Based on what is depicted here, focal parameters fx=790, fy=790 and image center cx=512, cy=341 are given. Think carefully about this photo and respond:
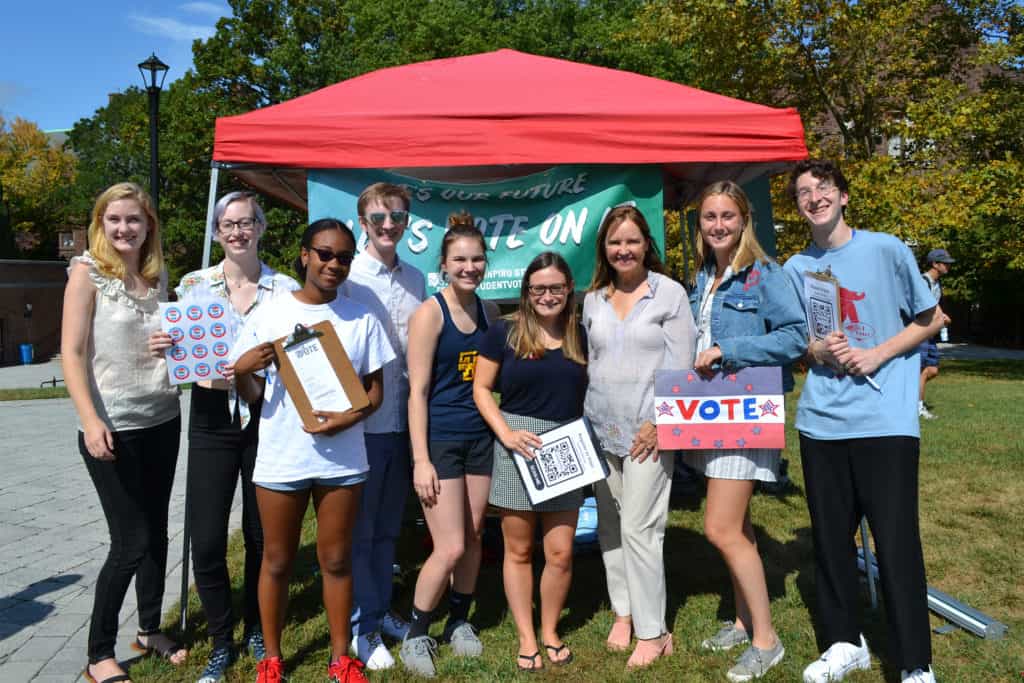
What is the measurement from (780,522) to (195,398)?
425 centimetres

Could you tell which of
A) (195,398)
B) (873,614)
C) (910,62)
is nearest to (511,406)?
(195,398)

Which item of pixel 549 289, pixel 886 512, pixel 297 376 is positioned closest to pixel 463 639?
pixel 297 376

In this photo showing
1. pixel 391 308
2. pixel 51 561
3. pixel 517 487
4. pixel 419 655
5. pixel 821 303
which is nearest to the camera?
pixel 821 303

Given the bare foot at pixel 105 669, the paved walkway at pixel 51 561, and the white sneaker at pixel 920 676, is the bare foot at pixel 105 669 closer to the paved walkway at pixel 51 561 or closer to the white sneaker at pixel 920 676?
the paved walkway at pixel 51 561

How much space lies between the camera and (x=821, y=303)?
3145mm

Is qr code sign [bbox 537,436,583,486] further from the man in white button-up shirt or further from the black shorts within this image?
the man in white button-up shirt

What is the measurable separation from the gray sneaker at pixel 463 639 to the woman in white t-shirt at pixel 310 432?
60 centimetres

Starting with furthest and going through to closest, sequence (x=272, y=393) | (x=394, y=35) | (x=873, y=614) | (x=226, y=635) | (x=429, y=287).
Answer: (x=394, y=35) → (x=429, y=287) → (x=873, y=614) → (x=226, y=635) → (x=272, y=393)

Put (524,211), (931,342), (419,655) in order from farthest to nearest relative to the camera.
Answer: (931,342), (524,211), (419,655)

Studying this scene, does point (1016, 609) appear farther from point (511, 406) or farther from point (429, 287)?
point (429, 287)

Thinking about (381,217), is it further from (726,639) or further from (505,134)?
(726,639)

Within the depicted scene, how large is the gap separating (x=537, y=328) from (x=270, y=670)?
1.76 metres

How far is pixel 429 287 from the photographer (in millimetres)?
4680

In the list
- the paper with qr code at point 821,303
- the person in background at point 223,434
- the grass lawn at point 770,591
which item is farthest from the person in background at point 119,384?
the paper with qr code at point 821,303
